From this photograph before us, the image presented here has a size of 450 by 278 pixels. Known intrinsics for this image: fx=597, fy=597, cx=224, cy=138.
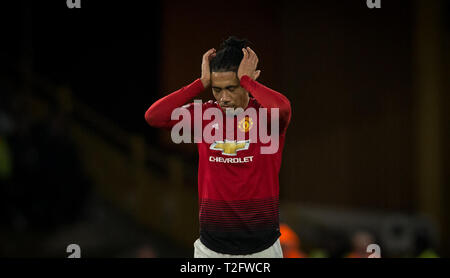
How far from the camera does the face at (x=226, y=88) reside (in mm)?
2959

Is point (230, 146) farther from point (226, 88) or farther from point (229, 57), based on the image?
point (229, 57)

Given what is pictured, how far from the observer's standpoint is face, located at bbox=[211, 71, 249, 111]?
9.71ft

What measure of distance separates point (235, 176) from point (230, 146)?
0.15m

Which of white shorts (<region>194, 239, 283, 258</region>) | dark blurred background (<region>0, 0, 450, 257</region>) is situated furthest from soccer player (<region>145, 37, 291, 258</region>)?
dark blurred background (<region>0, 0, 450, 257</region>)

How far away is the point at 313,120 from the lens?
9.73 metres

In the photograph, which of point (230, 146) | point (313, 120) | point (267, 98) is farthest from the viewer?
point (313, 120)

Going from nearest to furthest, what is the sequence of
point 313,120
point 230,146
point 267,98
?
point 267,98 < point 230,146 < point 313,120

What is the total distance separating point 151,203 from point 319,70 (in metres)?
3.42

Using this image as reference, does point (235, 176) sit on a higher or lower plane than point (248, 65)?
lower

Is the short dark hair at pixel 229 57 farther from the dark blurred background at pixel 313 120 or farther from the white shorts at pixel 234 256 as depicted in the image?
the dark blurred background at pixel 313 120

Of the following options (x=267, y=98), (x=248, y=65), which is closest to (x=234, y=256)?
(x=267, y=98)

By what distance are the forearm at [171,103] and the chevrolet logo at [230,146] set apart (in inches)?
10.7

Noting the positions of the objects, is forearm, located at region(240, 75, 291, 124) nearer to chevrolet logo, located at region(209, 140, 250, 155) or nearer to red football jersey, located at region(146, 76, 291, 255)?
red football jersey, located at region(146, 76, 291, 255)

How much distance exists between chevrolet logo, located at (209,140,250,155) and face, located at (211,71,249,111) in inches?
7.1
